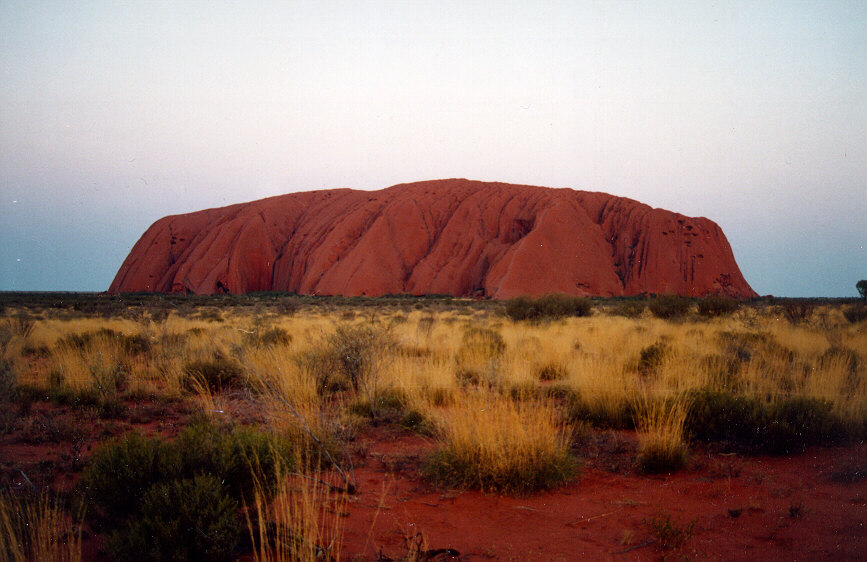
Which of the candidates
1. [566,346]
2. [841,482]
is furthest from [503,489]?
[566,346]

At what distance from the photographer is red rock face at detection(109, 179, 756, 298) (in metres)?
52.8

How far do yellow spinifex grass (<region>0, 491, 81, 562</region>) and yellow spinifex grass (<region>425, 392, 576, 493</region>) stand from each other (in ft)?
7.82

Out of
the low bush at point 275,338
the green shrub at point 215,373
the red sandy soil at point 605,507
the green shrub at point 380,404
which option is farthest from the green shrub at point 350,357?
the low bush at point 275,338

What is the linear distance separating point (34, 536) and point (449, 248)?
181 feet

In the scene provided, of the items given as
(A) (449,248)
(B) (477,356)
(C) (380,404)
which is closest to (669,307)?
(B) (477,356)

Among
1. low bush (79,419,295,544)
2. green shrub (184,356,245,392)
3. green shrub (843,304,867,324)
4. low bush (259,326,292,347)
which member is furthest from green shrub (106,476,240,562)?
green shrub (843,304,867,324)

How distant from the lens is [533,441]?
396 centimetres

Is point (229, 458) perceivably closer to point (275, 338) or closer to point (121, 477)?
point (121, 477)

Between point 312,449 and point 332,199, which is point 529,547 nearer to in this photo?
point 312,449

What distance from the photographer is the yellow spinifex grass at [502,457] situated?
12.8 ft

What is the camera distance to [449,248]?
189 feet

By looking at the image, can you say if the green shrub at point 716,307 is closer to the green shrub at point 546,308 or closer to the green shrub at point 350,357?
the green shrub at point 546,308

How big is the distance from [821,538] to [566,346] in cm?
724

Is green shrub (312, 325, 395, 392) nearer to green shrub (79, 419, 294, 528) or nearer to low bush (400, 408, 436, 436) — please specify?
low bush (400, 408, 436, 436)
